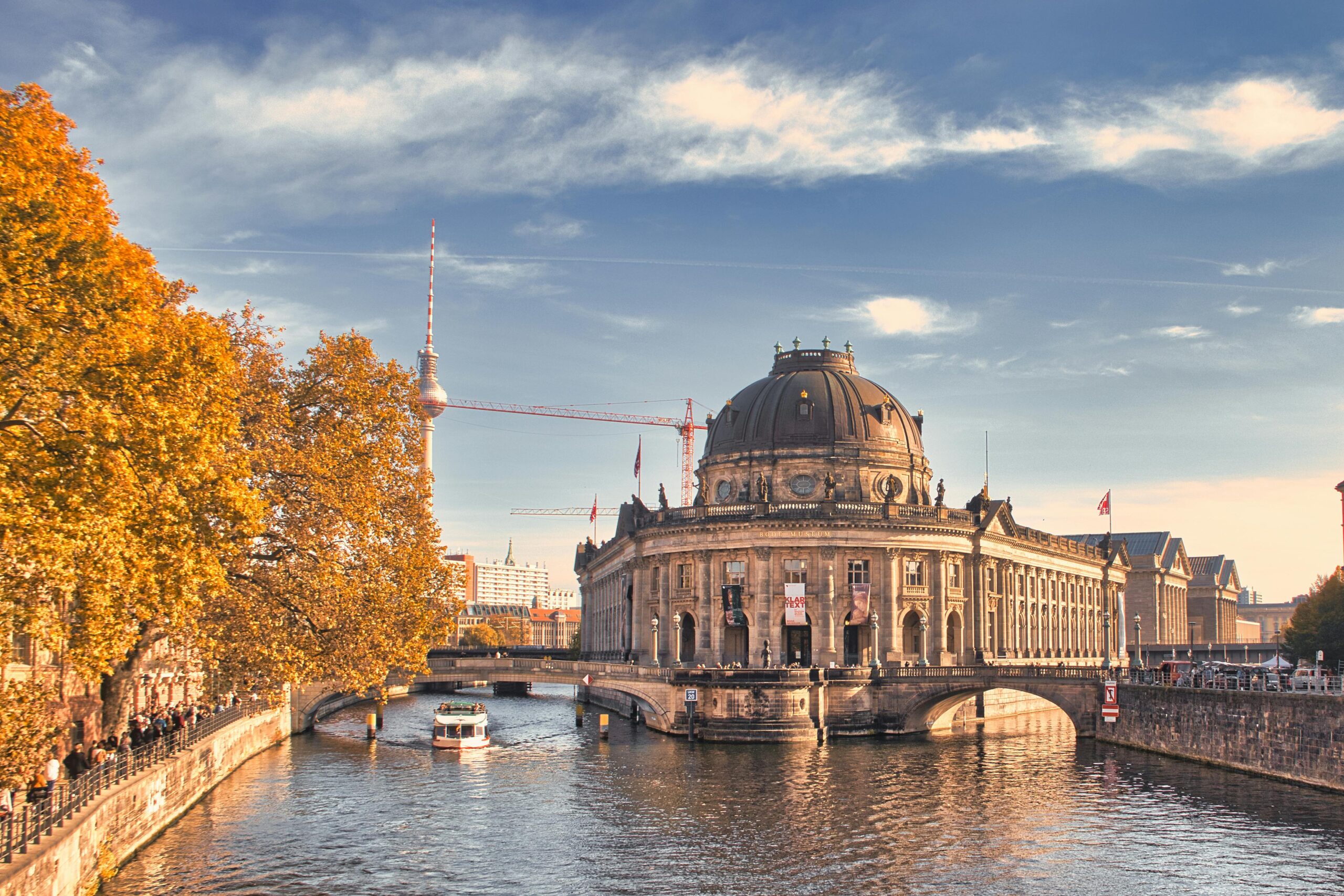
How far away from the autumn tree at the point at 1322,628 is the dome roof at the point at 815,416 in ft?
125

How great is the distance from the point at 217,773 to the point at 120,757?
17529mm

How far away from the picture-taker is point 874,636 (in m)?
92.9

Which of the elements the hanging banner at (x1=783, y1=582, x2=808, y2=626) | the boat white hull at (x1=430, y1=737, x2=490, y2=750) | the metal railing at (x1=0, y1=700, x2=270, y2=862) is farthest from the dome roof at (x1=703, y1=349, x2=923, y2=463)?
the metal railing at (x1=0, y1=700, x2=270, y2=862)

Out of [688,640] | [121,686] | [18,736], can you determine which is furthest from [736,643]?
[18,736]

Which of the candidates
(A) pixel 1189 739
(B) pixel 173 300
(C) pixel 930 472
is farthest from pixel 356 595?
(C) pixel 930 472

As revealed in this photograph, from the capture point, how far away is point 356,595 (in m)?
50.4

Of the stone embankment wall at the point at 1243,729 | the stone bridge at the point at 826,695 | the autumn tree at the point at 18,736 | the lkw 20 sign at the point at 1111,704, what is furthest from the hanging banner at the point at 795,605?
the autumn tree at the point at 18,736

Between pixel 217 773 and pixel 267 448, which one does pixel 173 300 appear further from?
pixel 217 773

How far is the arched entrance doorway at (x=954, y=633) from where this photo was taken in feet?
330

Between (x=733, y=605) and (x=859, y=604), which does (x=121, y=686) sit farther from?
(x=859, y=604)

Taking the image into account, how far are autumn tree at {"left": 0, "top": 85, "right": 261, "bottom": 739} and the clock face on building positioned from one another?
70.0m

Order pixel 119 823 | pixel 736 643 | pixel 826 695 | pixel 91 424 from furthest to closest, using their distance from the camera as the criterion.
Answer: pixel 736 643 < pixel 826 695 < pixel 119 823 < pixel 91 424

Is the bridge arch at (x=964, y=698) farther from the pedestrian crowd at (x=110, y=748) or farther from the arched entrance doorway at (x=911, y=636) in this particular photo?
the pedestrian crowd at (x=110, y=748)

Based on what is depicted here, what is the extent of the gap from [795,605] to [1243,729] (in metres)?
35.5
